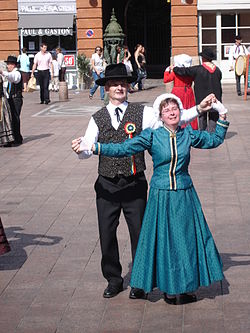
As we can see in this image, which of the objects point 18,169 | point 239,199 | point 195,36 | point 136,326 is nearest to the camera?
point 136,326

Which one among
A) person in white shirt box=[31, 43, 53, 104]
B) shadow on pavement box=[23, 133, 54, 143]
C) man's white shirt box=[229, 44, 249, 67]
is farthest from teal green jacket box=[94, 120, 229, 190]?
man's white shirt box=[229, 44, 249, 67]

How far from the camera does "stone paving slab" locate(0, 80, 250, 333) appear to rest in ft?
20.4

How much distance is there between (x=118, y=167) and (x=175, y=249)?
755 millimetres

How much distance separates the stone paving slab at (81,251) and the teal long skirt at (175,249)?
0.66ft

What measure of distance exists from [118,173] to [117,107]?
0.49 meters

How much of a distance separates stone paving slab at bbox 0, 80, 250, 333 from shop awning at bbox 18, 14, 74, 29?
15580 mm

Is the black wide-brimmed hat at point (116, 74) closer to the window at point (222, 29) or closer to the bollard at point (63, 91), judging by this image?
the bollard at point (63, 91)

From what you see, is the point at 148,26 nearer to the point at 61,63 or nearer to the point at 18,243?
the point at 61,63

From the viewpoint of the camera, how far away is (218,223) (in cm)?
916

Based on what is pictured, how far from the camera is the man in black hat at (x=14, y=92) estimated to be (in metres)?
15.6

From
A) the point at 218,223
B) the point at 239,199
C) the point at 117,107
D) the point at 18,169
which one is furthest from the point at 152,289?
the point at 18,169

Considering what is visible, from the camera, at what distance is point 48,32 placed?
30.6 meters

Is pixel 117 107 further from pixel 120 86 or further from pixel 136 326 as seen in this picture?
pixel 136 326

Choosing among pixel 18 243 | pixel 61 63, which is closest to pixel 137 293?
pixel 18 243
